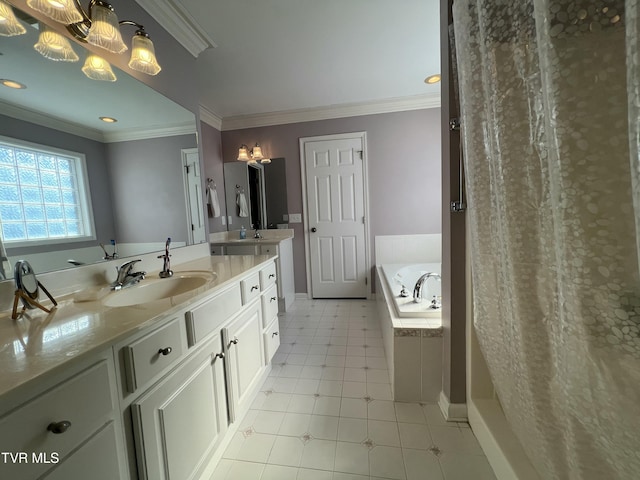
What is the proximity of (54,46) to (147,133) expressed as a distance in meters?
0.46

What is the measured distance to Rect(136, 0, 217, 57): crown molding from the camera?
1.41 m

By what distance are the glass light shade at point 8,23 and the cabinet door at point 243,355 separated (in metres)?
1.30

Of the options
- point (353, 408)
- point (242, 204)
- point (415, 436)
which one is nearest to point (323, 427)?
point (353, 408)

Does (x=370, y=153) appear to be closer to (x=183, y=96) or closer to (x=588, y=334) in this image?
(x=183, y=96)

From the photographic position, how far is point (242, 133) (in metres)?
3.19

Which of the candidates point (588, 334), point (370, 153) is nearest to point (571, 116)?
point (588, 334)

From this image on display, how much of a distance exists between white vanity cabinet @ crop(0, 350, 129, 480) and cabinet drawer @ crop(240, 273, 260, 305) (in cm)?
70

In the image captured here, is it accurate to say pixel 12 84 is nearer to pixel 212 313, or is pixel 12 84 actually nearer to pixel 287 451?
pixel 212 313

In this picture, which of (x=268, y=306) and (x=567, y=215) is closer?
(x=567, y=215)

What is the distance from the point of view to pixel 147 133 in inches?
55.0

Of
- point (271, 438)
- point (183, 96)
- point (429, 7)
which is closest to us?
point (271, 438)

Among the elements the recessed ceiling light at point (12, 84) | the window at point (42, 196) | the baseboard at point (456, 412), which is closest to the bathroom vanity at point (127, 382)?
the window at point (42, 196)

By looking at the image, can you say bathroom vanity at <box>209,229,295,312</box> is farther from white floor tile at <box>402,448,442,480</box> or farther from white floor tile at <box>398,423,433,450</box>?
white floor tile at <box>402,448,442,480</box>

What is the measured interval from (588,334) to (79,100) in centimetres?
188
